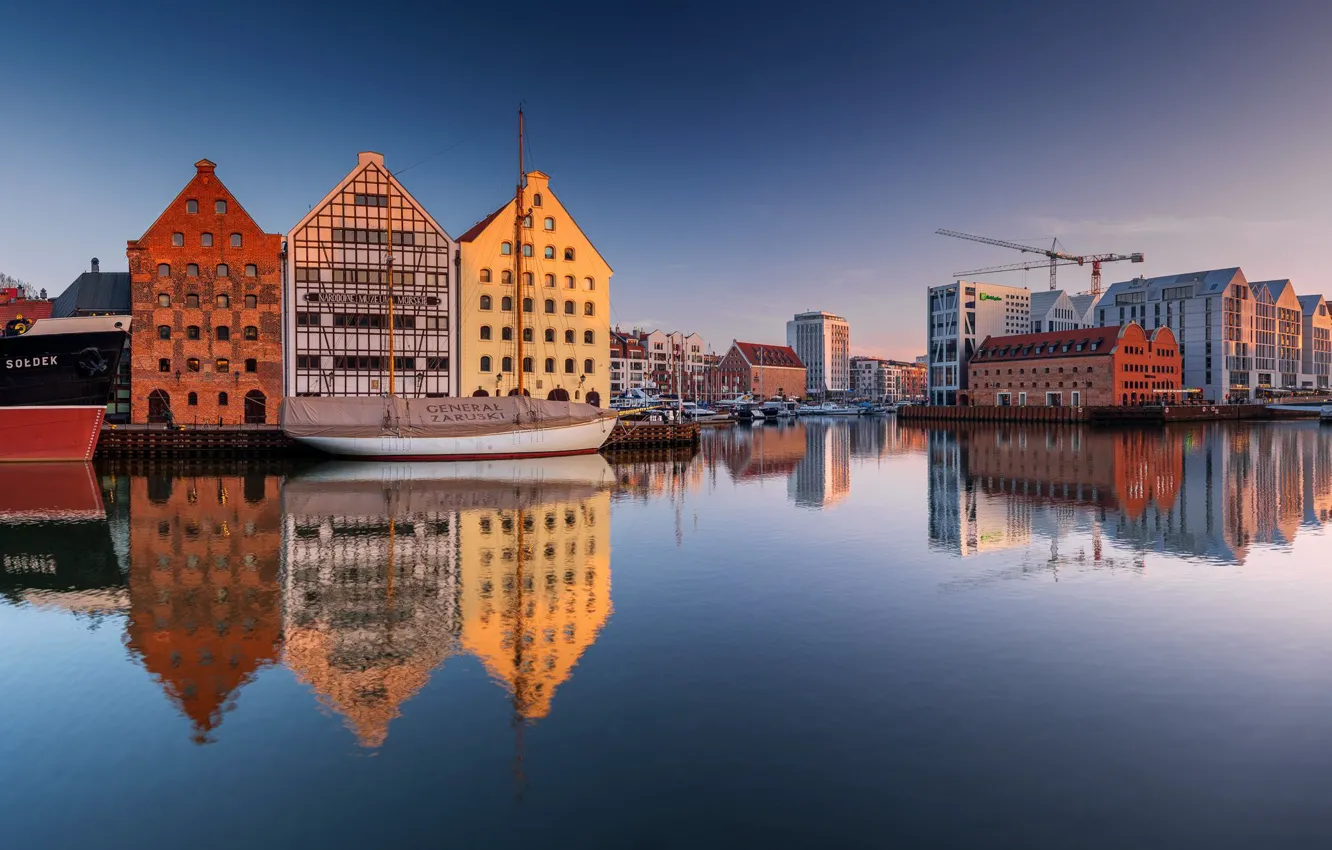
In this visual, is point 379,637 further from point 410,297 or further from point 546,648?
point 410,297

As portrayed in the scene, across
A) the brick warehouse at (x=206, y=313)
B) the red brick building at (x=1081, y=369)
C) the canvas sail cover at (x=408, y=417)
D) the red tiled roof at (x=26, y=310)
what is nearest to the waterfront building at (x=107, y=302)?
the brick warehouse at (x=206, y=313)

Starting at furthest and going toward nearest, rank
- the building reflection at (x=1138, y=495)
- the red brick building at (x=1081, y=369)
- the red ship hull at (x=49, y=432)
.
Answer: the red brick building at (x=1081, y=369), the red ship hull at (x=49, y=432), the building reflection at (x=1138, y=495)

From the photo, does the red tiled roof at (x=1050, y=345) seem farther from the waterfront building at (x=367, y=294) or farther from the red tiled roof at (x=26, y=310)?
the red tiled roof at (x=26, y=310)

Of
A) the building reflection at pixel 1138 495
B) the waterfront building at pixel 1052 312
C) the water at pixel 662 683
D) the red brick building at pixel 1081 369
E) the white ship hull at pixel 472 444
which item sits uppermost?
the waterfront building at pixel 1052 312

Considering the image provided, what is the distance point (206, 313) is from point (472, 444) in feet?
94.5

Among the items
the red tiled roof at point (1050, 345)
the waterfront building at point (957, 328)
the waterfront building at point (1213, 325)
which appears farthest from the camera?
the waterfront building at point (957, 328)

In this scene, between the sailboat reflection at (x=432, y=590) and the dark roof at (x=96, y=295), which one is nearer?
the sailboat reflection at (x=432, y=590)

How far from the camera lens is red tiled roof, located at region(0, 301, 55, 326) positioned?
71250mm

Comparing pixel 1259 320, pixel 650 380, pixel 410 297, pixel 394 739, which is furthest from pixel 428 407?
pixel 1259 320

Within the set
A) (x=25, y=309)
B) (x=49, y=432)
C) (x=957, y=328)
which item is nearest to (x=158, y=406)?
(x=49, y=432)

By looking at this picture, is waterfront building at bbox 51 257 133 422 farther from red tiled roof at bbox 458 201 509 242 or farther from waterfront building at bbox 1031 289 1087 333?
waterfront building at bbox 1031 289 1087 333

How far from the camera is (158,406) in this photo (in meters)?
59.6

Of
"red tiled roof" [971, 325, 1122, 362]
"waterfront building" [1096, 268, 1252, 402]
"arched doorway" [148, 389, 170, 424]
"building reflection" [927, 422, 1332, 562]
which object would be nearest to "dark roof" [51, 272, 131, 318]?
"arched doorway" [148, 389, 170, 424]

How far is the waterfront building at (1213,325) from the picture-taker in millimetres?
136625
